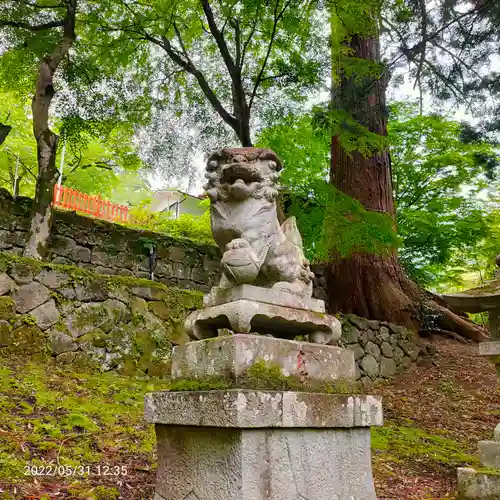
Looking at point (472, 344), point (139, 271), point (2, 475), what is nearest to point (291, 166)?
point (139, 271)

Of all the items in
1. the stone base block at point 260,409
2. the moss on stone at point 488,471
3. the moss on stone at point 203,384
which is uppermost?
the moss on stone at point 203,384

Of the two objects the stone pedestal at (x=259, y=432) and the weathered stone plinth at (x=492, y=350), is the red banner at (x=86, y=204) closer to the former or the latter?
the weathered stone plinth at (x=492, y=350)

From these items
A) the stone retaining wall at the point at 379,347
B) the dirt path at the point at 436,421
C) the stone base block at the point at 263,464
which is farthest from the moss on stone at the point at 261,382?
the stone retaining wall at the point at 379,347

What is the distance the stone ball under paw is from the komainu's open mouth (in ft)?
1.69

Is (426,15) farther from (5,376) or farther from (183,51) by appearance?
(5,376)

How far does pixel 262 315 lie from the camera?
9.37 ft

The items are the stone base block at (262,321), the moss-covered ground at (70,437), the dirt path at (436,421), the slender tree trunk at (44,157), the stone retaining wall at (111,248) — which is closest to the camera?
the stone base block at (262,321)

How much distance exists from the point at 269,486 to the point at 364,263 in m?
8.37

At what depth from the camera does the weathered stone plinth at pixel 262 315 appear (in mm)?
2811

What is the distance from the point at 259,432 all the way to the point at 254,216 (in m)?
1.25

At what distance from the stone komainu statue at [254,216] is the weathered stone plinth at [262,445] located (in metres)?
0.71

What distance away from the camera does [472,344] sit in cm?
1210

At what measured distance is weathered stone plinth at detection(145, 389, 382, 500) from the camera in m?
2.50

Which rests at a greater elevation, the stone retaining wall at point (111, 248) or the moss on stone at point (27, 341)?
the stone retaining wall at point (111, 248)
